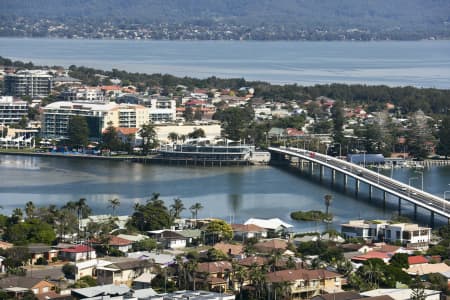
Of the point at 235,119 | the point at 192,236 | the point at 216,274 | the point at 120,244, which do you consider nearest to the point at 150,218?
the point at 192,236

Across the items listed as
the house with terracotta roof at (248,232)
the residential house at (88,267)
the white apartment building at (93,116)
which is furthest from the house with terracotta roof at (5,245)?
the white apartment building at (93,116)

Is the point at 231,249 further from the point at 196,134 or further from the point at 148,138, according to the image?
the point at 196,134

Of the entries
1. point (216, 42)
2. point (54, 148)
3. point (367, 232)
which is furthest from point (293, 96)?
point (216, 42)

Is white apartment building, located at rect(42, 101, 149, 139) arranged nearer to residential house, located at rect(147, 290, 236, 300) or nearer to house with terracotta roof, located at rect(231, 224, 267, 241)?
house with terracotta roof, located at rect(231, 224, 267, 241)

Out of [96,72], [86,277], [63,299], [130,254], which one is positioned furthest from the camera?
[96,72]

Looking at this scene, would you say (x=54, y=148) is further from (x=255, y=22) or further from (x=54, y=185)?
(x=255, y=22)

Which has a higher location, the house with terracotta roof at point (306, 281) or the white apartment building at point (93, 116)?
the white apartment building at point (93, 116)

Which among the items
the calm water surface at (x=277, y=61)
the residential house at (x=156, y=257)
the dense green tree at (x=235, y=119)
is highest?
the calm water surface at (x=277, y=61)

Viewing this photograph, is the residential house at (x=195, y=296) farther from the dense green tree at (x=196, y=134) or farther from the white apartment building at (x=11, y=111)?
the white apartment building at (x=11, y=111)
